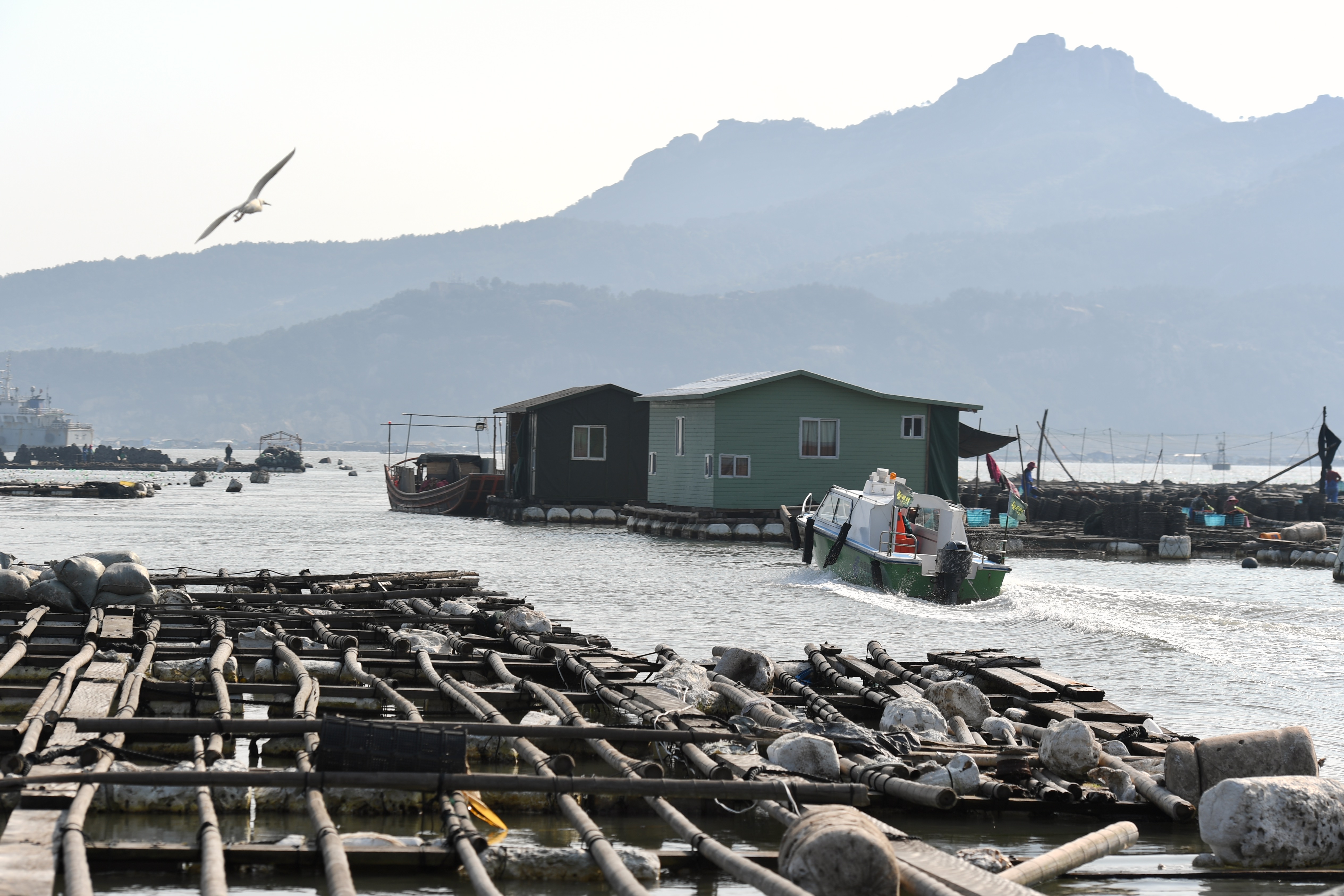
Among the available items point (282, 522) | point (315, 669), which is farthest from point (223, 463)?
point (315, 669)

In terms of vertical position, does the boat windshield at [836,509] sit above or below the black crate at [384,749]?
above

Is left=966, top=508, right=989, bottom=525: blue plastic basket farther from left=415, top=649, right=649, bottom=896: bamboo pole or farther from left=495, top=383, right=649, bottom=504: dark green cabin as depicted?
left=415, top=649, right=649, bottom=896: bamboo pole

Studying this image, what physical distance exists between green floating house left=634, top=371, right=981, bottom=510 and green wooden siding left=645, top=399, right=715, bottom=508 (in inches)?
3.1

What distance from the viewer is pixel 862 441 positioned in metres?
41.8

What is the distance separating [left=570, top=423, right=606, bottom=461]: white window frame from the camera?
4912cm

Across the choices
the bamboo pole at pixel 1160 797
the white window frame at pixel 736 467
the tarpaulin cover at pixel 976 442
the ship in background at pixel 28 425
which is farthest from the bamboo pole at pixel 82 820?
the ship in background at pixel 28 425

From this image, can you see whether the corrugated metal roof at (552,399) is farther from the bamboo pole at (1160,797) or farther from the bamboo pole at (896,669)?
the bamboo pole at (1160,797)

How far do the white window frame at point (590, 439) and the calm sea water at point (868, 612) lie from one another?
375 centimetres

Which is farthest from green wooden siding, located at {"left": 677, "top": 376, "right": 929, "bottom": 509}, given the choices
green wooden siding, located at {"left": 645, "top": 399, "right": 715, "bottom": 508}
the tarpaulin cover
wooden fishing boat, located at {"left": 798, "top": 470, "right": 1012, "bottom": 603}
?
wooden fishing boat, located at {"left": 798, "top": 470, "right": 1012, "bottom": 603}

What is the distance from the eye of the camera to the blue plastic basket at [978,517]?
4522 centimetres

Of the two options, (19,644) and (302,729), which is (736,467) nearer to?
(19,644)

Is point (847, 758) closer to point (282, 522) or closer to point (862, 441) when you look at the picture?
point (862, 441)

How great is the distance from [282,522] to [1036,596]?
109ft

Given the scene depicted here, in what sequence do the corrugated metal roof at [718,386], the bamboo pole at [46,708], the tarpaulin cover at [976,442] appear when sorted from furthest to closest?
1. the tarpaulin cover at [976,442]
2. the corrugated metal roof at [718,386]
3. the bamboo pole at [46,708]
